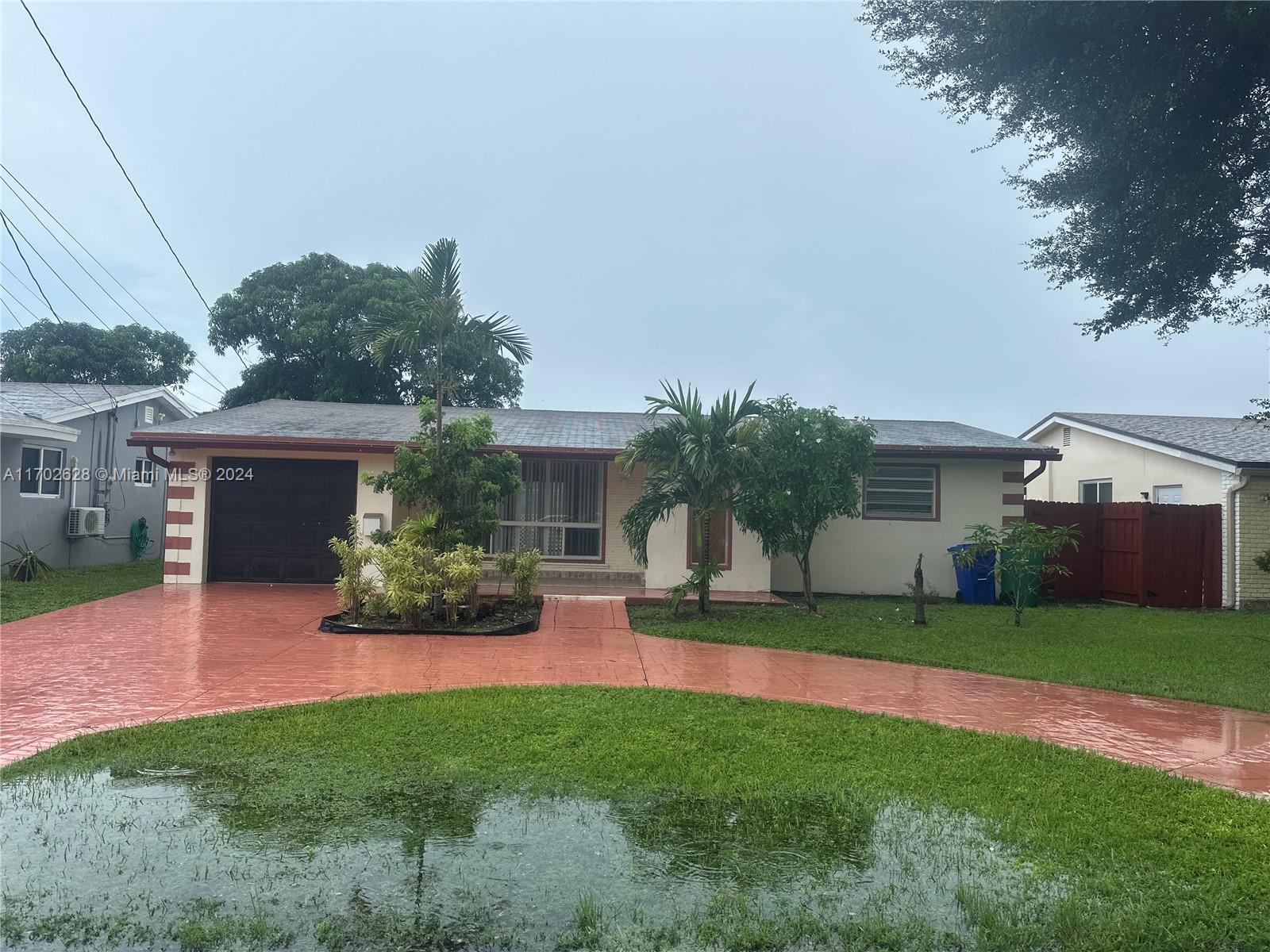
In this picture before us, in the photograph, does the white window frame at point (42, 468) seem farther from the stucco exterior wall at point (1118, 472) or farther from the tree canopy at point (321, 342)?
the stucco exterior wall at point (1118, 472)

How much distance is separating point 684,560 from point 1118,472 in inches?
415

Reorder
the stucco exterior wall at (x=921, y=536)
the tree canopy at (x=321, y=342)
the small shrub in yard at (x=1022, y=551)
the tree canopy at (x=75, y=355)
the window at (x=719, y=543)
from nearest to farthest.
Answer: the small shrub in yard at (x=1022, y=551) → the window at (x=719, y=543) → the stucco exterior wall at (x=921, y=536) → the tree canopy at (x=321, y=342) → the tree canopy at (x=75, y=355)

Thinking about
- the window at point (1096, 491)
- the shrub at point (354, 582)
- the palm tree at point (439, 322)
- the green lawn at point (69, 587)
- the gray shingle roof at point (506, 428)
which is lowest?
the green lawn at point (69, 587)

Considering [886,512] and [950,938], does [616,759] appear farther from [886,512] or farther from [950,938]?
→ [886,512]

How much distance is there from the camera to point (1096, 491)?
1922 centimetres

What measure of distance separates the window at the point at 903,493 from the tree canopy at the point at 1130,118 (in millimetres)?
5575

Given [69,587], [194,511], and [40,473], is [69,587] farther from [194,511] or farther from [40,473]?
[40,473]

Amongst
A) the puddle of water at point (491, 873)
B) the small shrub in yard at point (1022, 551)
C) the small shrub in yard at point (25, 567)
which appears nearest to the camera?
the puddle of water at point (491, 873)

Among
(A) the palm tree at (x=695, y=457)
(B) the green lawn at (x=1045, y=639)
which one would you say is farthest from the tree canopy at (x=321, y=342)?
(B) the green lawn at (x=1045, y=639)

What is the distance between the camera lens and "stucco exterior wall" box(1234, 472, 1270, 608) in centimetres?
1486

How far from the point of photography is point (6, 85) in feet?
36.6

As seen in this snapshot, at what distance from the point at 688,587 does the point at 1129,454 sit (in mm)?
11787

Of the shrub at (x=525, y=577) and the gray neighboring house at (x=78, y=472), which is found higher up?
the gray neighboring house at (x=78, y=472)

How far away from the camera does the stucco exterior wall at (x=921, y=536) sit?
50.3 ft
